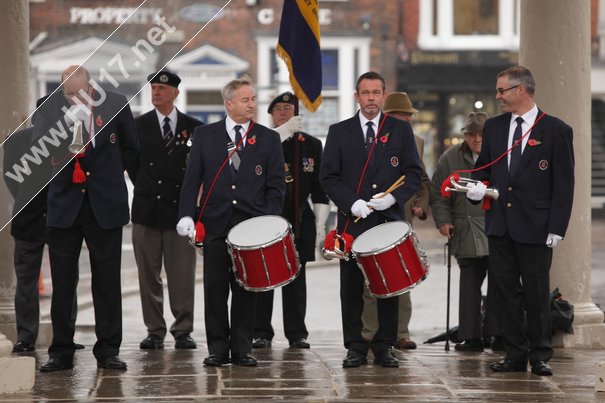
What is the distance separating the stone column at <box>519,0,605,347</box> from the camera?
1068cm

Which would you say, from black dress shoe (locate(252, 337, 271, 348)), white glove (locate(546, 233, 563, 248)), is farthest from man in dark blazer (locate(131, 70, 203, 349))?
white glove (locate(546, 233, 563, 248))

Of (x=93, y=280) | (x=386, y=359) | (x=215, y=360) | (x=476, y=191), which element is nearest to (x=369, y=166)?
(x=476, y=191)

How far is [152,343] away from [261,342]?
83cm

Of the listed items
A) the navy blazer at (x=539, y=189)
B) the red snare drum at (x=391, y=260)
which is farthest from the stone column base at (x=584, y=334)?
the red snare drum at (x=391, y=260)

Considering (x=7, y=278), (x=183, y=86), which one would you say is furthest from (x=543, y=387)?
(x=183, y=86)

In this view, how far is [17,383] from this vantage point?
8086 mm

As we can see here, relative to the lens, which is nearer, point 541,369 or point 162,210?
point 541,369

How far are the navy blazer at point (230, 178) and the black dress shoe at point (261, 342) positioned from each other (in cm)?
159

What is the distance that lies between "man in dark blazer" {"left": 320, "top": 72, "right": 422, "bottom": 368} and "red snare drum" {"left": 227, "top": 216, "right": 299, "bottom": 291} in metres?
0.55

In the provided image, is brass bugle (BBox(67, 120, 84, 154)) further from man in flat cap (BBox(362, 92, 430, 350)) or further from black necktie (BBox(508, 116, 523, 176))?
man in flat cap (BBox(362, 92, 430, 350))

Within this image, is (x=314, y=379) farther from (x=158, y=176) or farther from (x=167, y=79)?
(x=167, y=79)

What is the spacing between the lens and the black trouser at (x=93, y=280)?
29.8 ft

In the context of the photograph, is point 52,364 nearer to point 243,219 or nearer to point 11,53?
point 243,219

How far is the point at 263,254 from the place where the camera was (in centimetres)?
870
